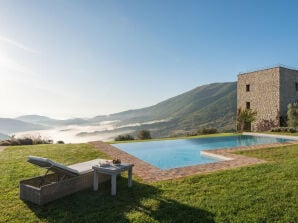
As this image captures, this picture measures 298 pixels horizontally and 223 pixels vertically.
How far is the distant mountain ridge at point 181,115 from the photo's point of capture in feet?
254

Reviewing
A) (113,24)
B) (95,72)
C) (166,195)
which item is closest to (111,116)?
(95,72)

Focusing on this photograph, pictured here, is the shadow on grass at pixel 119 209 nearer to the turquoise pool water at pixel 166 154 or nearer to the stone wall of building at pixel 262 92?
the turquoise pool water at pixel 166 154

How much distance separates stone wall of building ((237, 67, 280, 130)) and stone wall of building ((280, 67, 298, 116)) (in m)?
0.51

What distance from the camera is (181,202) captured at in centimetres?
A: 470

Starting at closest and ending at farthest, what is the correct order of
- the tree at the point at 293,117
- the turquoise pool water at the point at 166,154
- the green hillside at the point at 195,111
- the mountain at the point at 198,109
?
the turquoise pool water at the point at 166,154
the tree at the point at 293,117
the green hillside at the point at 195,111
the mountain at the point at 198,109

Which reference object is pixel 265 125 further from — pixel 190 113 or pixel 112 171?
pixel 190 113

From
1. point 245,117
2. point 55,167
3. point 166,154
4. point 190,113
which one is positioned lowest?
point 166,154

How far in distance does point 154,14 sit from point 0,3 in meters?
10.2

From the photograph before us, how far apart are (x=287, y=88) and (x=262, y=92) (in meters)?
2.44

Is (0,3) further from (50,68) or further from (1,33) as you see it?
(50,68)

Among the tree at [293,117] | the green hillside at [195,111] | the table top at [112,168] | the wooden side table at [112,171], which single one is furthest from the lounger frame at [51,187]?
the green hillside at [195,111]

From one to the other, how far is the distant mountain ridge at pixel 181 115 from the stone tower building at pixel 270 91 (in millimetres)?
39709

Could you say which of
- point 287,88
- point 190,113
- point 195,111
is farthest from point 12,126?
point 287,88

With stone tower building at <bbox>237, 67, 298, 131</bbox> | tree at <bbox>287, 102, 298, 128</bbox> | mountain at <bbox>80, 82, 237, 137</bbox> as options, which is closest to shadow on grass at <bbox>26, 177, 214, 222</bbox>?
tree at <bbox>287, 102, 298, 128</bbox>
